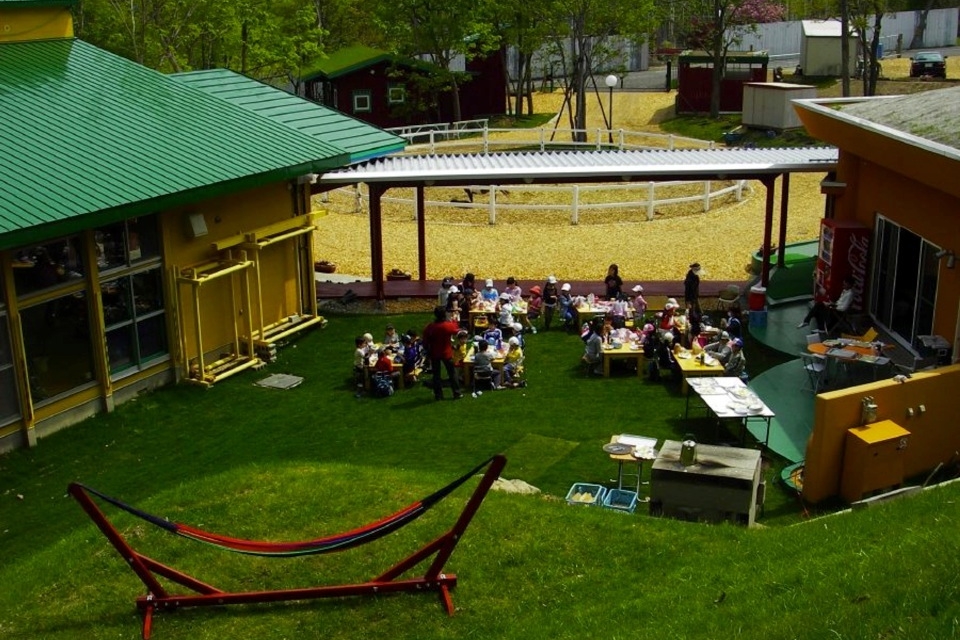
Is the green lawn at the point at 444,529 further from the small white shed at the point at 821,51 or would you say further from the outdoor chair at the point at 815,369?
the small white shed at the point at 821,51

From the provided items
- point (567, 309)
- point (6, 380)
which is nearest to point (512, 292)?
point (567, 309)

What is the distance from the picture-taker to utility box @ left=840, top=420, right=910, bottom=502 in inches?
519

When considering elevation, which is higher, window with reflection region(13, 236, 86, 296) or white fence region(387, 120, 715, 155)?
window with reflection region(13, 236, 86, 296)

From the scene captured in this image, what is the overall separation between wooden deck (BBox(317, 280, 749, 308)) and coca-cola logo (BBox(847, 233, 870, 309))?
3635mm

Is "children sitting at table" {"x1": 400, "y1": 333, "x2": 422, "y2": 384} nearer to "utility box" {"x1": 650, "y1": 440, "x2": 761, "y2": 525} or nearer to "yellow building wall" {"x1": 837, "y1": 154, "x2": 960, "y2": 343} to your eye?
"utility box" {"x1": 650, "y1": 440, "x2": 761, "y2": 525}

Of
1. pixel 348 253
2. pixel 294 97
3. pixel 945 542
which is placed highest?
pixel 294 97

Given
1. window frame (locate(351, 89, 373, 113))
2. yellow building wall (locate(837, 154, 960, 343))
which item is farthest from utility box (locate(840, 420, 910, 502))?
window frame (locate(351, 89, 373, 113))

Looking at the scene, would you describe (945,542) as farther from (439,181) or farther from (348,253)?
(348,253)

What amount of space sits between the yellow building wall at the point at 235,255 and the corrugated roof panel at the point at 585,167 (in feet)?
8.01

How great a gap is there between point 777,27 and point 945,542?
70.0m

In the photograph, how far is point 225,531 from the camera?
11.3 m

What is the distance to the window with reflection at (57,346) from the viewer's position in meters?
16.0

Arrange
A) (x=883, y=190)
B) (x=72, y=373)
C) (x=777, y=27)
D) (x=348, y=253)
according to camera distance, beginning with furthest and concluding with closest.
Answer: (x=777, y=27)
(x=348, y=253)
(x=883, y=190)
(x=72, y=373)

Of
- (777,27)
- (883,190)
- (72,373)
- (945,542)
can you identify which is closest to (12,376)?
(72,373)
